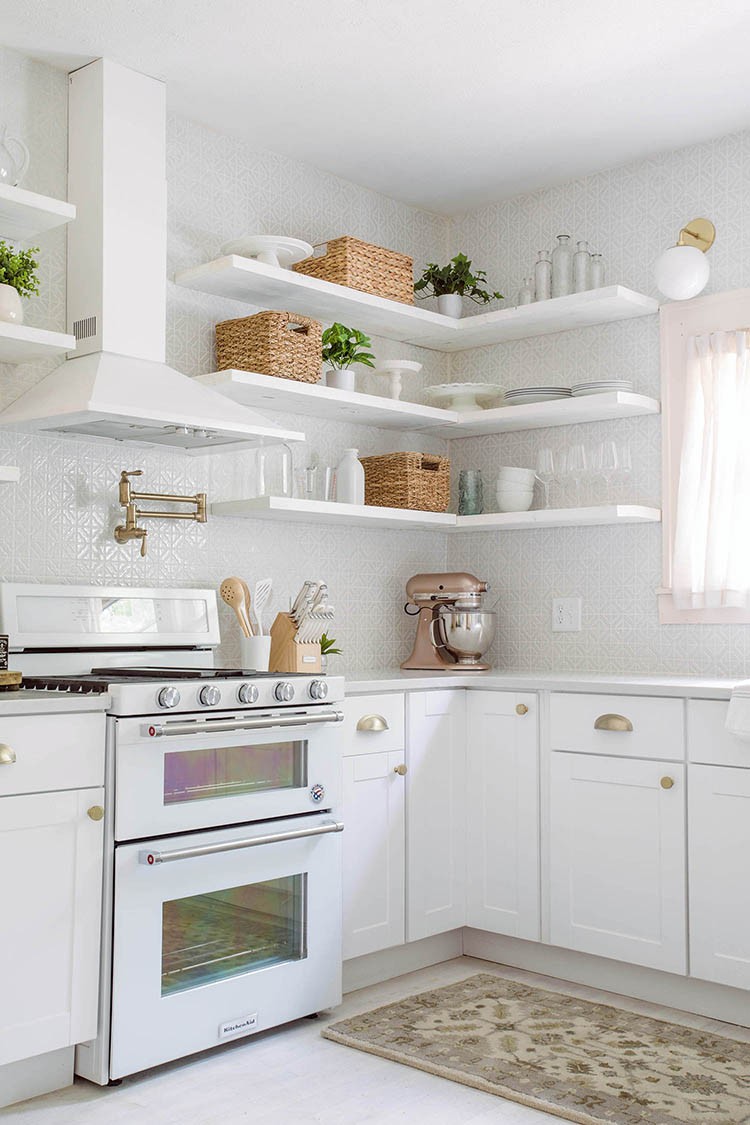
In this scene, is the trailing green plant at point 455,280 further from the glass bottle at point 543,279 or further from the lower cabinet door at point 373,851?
the lower cabinet door at point 373,851

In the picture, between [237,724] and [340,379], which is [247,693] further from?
[340,379]

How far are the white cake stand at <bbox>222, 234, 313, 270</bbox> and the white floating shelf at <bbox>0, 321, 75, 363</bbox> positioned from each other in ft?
2.47

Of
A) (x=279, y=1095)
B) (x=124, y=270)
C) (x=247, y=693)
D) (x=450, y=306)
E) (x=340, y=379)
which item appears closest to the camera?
(x=279, y=1095)

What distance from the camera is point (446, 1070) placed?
8.55ft

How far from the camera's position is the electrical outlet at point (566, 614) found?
394 cm

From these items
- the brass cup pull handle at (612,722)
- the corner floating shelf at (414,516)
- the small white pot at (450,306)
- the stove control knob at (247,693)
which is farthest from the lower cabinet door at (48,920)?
the small white pot at (450,306)

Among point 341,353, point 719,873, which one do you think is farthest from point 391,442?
point 719,873

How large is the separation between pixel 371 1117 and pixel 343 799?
2.93 feet

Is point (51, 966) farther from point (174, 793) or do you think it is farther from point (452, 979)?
point (452, 979)

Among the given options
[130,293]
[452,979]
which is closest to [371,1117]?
[452,979]

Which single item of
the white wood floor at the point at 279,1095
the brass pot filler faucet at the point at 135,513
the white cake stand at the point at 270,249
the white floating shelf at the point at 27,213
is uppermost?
the white cake stand at the point at 270,249

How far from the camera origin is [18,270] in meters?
2.89

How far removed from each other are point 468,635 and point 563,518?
0.52 meters

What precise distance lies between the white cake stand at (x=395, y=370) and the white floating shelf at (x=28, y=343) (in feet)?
4.21
